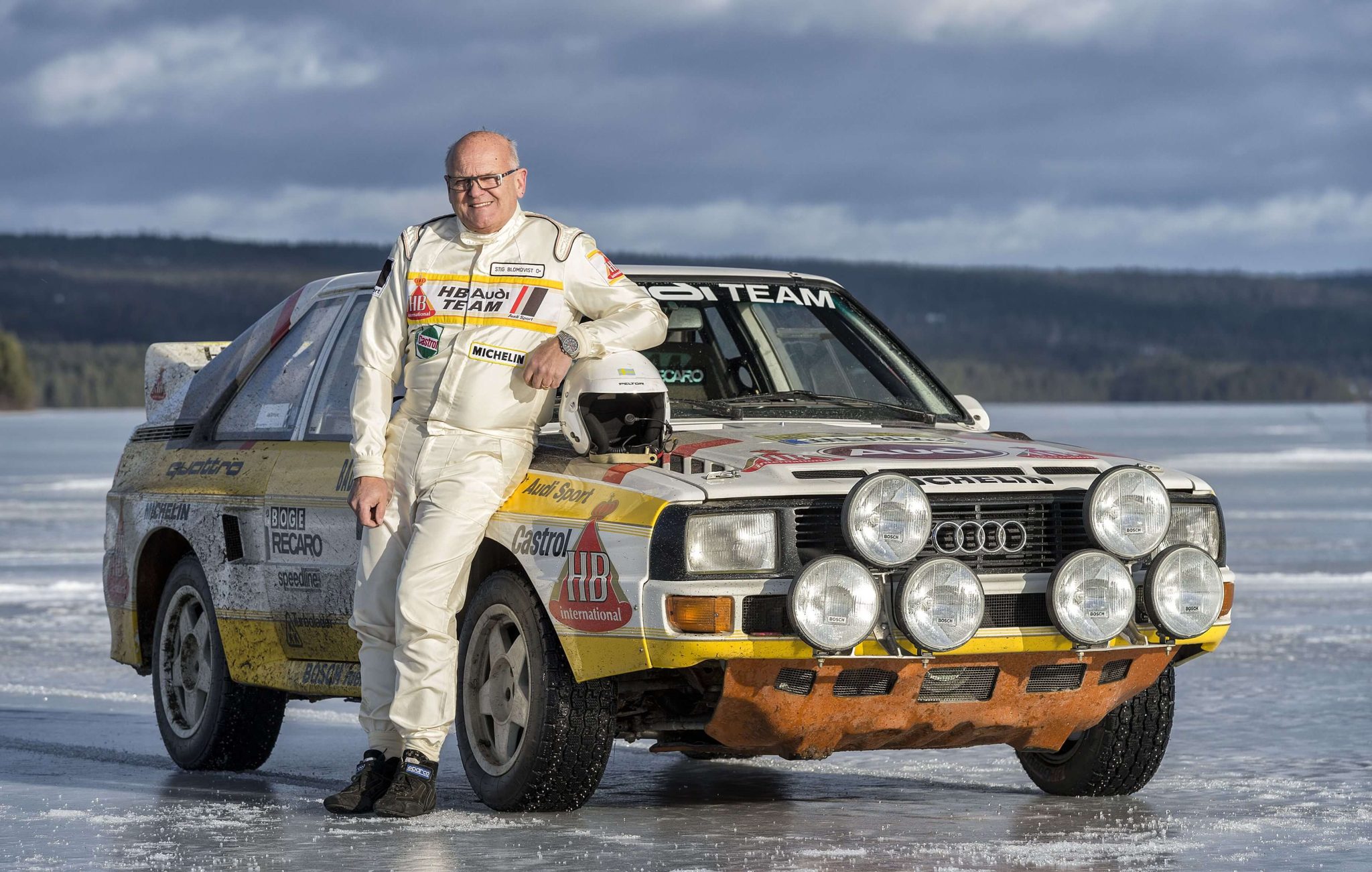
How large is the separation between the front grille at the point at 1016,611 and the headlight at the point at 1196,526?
0.53 m

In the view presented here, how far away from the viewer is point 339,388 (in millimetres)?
7516

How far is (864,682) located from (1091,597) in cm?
67

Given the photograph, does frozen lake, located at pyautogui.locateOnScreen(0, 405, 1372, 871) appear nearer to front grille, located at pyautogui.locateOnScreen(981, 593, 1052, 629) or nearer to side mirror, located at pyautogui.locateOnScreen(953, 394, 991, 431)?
front grille, located at pyautogui.locateOnScreen(981, 593, 1052, 629)

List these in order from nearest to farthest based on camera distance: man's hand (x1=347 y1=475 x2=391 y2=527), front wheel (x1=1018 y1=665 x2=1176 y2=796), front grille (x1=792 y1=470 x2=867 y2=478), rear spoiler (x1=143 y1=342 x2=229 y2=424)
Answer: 1. front grille (x1=792 y1=470 x2=867 y2=478)
2. man's hand (x1=347 y1=475 x2=391 y2=527)
3. front wheel (x1=1018 y1=665 x2=1176 y2=796)
4. rear spoiler (x1=143 y1=342 x2=229 y2=424)

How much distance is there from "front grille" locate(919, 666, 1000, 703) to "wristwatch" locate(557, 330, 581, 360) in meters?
1.39

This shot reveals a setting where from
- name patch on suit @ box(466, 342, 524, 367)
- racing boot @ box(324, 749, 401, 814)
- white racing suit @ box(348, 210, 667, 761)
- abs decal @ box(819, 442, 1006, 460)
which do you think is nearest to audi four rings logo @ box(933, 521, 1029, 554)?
abs decal @ box(819, 442, 1006, 460)

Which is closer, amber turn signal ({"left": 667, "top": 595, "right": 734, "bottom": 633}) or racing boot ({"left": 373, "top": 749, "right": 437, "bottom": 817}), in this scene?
amber turn signal ({"left": 667, "top": 595, "right": 734, "bottom": 633})

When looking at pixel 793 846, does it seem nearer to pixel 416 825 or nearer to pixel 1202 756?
pixel 416 825

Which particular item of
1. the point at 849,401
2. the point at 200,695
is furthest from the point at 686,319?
the point at 200,695

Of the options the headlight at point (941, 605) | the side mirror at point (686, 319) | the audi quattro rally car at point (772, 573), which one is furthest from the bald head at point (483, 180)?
the headlight at point (941, 605)

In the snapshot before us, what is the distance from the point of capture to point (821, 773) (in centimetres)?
759

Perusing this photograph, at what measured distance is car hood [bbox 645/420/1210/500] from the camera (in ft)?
19.2

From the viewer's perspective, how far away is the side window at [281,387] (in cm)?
775

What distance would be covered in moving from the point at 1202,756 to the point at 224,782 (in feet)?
11.4
